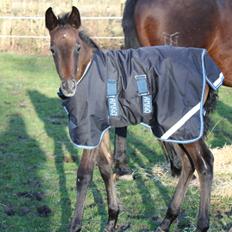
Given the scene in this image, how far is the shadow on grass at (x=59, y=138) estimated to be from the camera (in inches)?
165

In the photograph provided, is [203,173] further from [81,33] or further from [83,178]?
[81,33]

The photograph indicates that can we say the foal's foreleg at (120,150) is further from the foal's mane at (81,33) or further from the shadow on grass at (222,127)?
the foal's mane at (81,33)

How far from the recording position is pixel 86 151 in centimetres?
352

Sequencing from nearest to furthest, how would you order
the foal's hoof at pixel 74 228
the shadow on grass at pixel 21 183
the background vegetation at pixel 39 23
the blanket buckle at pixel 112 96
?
the blanket buckle at pixel 112 96, the foal's hoof at pixel 74 228, the shadow on grass at pixel 21 183, the background vegetation at pixel 39 23

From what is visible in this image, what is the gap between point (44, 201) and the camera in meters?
4.38

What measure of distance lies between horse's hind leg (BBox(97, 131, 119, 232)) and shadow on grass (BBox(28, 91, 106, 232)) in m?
0.16

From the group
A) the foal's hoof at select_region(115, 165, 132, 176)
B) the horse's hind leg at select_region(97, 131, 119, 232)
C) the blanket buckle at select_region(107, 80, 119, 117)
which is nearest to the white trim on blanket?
the blanket buckle at select_region(107, 80, 119, 117)

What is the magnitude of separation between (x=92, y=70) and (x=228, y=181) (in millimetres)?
2176

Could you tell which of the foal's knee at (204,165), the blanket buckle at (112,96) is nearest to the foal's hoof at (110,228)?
the foal's knee at (204,165)

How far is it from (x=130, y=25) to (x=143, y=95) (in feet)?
6.44

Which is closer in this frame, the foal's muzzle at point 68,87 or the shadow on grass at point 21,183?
the foal's muzzle at point 68,87

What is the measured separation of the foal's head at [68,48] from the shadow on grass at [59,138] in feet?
4.25

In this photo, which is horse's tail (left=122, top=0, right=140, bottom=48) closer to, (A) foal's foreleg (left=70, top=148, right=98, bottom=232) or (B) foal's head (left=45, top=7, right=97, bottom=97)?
(B) foal's head (left=45, top=7, right=97, bottom=97)

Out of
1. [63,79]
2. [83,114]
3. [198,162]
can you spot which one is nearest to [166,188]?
[198,162]
